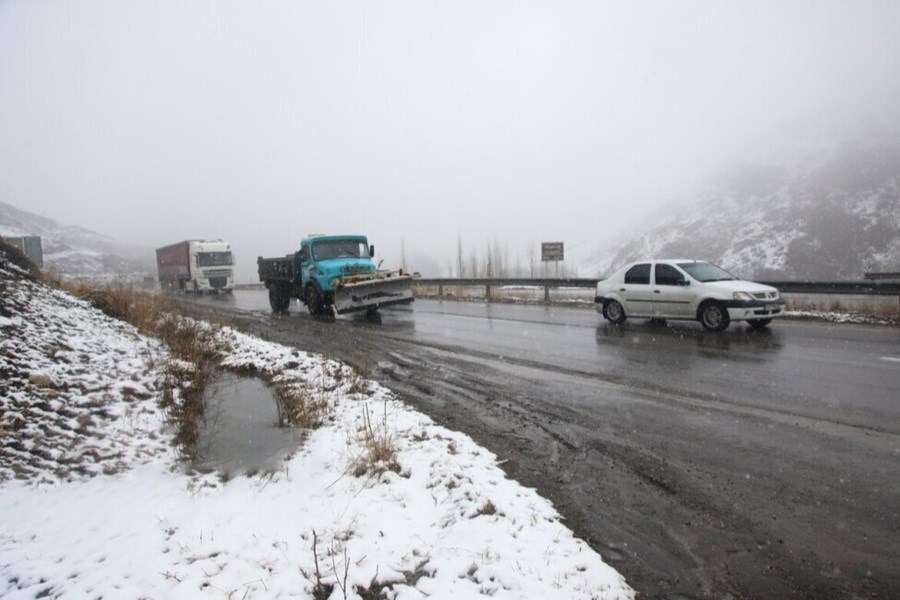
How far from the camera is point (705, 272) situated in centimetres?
1134

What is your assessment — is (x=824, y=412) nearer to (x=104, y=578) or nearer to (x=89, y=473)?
(x=104, y=578)

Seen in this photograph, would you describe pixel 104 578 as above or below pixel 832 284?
below

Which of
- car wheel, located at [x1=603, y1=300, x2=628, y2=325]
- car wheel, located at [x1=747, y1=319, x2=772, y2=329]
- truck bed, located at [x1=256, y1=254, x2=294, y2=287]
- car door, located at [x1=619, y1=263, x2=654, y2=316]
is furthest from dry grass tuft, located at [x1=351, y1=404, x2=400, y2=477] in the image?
truck bed, located at [x1=256, y1=254, x2=294, y2=287]

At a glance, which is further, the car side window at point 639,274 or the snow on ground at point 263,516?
the car side window at point 639,274

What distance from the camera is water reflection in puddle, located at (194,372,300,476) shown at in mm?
4980

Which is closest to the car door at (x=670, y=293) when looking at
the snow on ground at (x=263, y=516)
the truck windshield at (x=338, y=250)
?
the snow on ground at (x=263, y=516)

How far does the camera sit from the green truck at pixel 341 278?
50.6 feet

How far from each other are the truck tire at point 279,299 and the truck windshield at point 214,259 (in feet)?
51.8

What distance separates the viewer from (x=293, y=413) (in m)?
6.07

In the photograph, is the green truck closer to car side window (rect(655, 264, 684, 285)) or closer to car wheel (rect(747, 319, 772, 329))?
car side window (rect(655, 264, 684, 285))

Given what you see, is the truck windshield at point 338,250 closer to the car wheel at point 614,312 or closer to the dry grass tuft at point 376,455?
the car wheel at point 614,312

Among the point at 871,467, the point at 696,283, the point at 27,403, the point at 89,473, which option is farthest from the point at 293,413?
the point at 696,283

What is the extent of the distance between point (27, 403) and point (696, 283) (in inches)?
470

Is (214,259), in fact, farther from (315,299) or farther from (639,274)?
(639,274)
